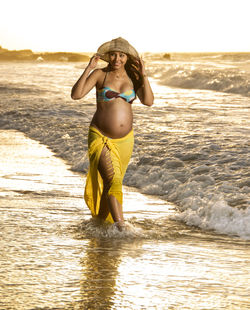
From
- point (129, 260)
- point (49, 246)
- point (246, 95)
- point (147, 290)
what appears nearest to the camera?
point (147, 290)

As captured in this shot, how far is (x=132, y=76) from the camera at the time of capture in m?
5.59

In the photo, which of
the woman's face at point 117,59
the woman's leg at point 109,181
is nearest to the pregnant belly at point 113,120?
the woman's leg at point 109,181

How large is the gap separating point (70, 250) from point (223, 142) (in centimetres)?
620

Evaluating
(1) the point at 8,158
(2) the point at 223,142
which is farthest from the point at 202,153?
(1) the point at 8,158

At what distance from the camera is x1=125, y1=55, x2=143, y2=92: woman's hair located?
5.54 metres

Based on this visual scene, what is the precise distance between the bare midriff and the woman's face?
0.29 m

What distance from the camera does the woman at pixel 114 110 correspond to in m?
5.41

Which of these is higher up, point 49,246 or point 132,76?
point 132,76

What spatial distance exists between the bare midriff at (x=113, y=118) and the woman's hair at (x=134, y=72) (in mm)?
196

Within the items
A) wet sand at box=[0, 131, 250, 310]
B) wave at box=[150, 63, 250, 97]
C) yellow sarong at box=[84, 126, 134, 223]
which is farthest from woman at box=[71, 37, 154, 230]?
wave at box=[150, 63, 250, 97]

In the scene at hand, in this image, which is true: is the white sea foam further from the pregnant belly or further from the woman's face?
the woman's face

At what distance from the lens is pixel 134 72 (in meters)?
5.56

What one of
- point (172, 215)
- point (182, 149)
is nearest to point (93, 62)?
point (172, 215)

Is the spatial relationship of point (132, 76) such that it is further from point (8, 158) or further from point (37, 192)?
point (8, 158)
